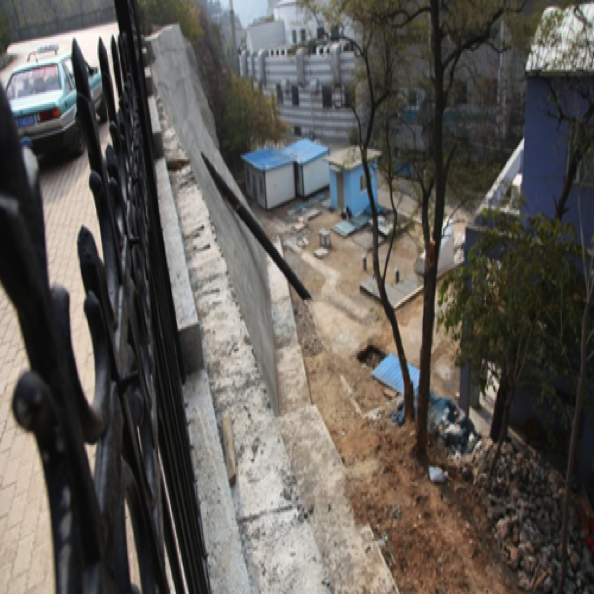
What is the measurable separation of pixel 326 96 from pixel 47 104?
24.1m

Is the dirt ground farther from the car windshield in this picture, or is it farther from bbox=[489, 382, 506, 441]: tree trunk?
the car windshield

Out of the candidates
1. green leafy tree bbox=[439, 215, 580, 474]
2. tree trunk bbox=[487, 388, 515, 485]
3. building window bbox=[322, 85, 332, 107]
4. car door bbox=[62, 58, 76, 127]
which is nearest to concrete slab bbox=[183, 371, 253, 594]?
car door bbox=[62, 58, 76, 127]

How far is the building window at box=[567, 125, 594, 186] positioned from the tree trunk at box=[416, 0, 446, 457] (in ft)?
6.25

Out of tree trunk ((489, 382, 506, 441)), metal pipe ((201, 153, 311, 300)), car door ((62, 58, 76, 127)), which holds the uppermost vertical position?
car door ((62, 58, 76, 127))

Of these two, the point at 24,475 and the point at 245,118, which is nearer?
the point at 24,475

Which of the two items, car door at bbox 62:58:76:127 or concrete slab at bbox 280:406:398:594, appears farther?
car door at bbox 62:58:76:127

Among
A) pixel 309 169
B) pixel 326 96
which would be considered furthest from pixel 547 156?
pixel 326 96

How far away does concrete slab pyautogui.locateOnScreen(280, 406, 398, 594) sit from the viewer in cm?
579

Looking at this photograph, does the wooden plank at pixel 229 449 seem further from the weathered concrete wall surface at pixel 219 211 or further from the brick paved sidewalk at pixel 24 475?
the weathered concrete wall surface at pixel 219 211

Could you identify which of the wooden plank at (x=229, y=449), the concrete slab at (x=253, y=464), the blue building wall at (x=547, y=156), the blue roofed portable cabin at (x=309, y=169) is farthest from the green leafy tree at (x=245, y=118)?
the wooden plank at (x=229, y=449)

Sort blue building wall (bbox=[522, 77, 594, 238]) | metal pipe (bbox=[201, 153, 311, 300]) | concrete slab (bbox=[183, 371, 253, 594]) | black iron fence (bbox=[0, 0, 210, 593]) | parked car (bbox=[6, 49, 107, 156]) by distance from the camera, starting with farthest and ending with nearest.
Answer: metal pipe (bbox=[201, 153, 311, 300]) < blue building wall (bbox=[522, 77, 594, 238]) < parked car (bbox=[6, 49, 107, 156]) < concrete slab (bbox=[183, 371, 253, 594]) < black iron fence (bbox=[0, 0, 210, 593])

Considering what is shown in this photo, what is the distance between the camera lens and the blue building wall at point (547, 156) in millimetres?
9078

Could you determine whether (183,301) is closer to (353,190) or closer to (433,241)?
(433,241)

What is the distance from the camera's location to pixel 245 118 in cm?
2586
